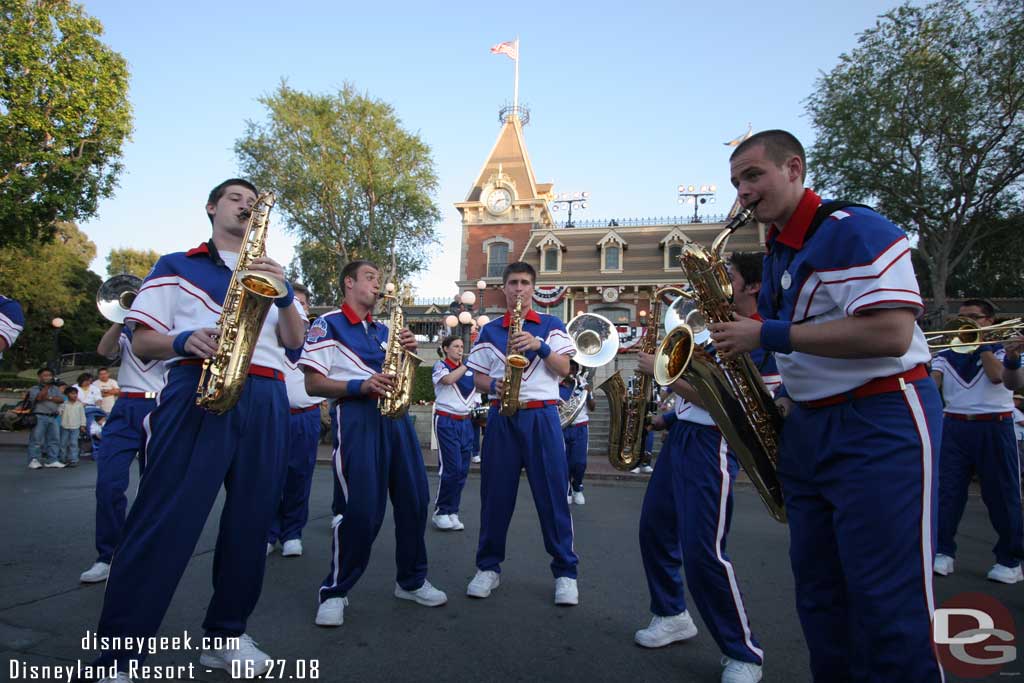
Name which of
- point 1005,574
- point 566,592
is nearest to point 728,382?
point 566,592

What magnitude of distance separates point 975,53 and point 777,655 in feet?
91.1

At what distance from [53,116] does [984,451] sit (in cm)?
2996

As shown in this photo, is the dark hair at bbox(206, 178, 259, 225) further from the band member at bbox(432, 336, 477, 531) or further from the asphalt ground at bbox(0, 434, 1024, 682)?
the band member at bbox(432, 336, 477, 531)

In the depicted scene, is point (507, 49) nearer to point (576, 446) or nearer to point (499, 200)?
point (499, 200)

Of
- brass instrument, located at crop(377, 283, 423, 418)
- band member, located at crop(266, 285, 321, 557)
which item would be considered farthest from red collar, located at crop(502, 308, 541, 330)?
band member, located at crop(266, 285, 321, 557)

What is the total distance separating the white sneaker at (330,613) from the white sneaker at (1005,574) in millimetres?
5701

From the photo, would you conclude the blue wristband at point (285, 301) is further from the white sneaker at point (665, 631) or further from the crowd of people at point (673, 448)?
the white sneaker at point (665, 631)

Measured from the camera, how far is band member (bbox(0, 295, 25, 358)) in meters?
4.23

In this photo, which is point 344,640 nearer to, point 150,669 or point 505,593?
point 150,669

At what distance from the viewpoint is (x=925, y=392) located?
2305 millimetres

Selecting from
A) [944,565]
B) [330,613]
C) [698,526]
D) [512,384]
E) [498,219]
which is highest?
[498,219]

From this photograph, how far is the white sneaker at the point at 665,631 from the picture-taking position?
12.4ft

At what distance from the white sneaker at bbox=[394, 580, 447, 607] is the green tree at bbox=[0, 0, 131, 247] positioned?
85.0 ft

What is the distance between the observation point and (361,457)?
13.8 feet
